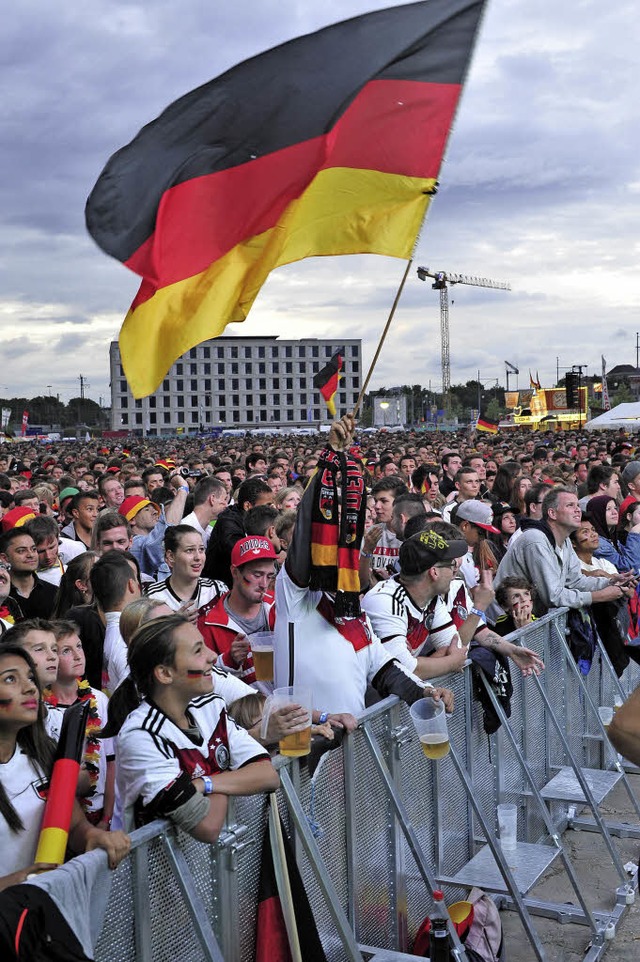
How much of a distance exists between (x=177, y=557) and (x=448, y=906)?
7.75 ft

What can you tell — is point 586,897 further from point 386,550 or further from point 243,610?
point 386,550

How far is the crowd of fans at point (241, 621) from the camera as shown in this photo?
3318 millimetres

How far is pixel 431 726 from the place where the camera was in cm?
436

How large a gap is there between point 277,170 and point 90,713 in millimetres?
2612

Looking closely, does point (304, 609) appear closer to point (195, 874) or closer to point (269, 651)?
point (269, 651)

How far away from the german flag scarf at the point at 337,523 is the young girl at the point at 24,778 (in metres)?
1.24

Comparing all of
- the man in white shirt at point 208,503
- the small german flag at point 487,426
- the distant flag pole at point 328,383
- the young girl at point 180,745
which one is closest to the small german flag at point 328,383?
the distant flag pole at point 328,383

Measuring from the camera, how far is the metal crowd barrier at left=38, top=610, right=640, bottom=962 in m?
3.17

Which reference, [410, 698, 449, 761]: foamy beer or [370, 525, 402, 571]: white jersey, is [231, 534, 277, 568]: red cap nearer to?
[410, 698, 449, 761]: foamy beer

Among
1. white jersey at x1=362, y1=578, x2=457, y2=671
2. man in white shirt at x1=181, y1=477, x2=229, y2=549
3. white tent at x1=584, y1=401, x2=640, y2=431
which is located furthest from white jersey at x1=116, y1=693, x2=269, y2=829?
white tent at x1=584, y1=401, x2=640, y2=431

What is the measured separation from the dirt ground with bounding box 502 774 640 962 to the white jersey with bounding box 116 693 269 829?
2392mm

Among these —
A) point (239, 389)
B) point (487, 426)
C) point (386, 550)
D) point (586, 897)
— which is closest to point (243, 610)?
point (586, 897)

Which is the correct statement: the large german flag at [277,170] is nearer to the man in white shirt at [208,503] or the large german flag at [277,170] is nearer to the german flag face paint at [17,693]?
the german flag face paint at [17,693]

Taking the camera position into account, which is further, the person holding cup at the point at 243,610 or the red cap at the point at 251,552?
the red cap at the point at 251,552
